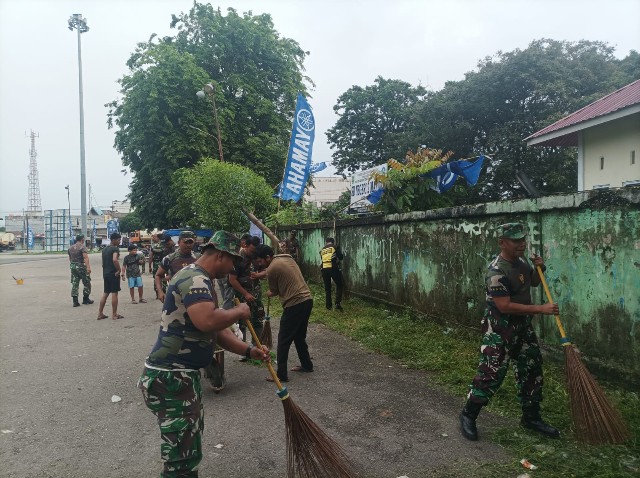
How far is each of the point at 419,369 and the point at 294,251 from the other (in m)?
7.81

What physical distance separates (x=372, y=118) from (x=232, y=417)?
2961 cm

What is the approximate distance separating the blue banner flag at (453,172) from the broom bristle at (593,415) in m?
6.45

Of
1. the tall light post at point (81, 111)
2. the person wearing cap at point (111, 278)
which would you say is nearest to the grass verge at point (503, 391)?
the person wearing cap at point (111, 278)

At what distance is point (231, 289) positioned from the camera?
5426mm

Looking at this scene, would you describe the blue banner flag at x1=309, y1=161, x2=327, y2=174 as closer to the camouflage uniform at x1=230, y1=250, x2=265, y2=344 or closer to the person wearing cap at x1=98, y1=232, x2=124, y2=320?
the person wearing cap at x1=98, y1=232, x2=124, y2=320


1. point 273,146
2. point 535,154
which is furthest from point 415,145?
point 273,146

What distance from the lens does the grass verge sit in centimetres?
310

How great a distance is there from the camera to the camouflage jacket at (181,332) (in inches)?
97.6

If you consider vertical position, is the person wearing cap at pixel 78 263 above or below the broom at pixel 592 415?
above

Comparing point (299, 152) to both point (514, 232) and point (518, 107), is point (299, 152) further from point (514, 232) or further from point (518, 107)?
point (518, 107)

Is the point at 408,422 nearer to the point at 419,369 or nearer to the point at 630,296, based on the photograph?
the point at 419,369

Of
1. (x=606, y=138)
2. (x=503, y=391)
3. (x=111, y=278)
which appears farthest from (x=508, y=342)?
(x=606, y=138)

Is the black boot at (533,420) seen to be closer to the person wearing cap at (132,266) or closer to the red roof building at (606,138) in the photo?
the red roof building at (606,138)

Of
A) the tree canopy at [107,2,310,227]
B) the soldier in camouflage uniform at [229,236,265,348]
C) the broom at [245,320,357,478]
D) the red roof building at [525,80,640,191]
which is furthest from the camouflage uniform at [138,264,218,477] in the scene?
the tree canopy at [107,2,310,227]
